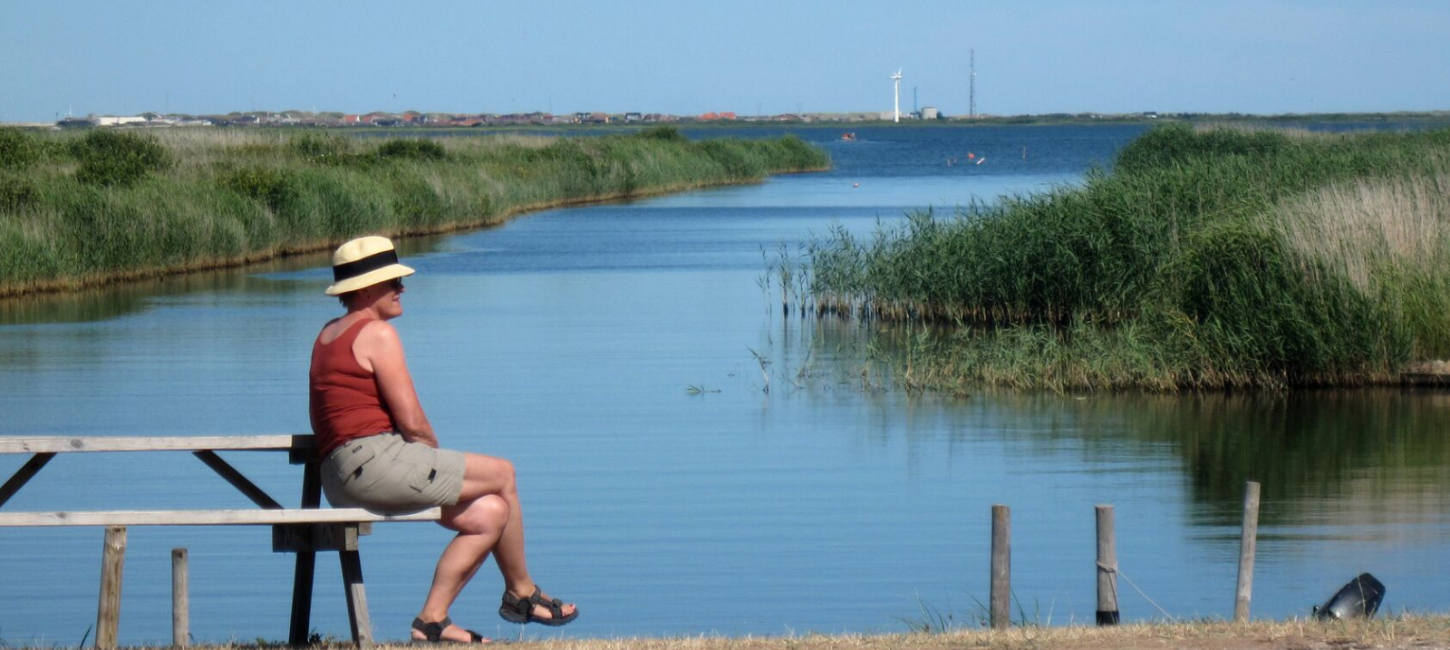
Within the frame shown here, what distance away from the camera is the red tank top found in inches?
262

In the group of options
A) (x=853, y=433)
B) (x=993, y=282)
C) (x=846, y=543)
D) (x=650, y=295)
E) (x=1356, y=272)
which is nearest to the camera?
(x=846, y=543)

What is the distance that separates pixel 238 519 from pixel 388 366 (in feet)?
2.54

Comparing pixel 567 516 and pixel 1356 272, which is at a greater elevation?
pixel 1356 272

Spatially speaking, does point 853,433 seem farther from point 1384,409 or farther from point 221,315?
point 221,315

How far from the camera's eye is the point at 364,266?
6.78m

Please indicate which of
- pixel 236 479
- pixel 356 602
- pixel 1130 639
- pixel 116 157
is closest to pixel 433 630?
pixel 356 602

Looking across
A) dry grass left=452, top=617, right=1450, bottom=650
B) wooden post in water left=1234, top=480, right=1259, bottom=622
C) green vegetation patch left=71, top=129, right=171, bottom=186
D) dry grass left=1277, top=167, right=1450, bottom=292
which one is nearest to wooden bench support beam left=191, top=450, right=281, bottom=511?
dry grass left=452, top=617, right=1450, bottom=650

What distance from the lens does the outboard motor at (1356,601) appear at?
705cm

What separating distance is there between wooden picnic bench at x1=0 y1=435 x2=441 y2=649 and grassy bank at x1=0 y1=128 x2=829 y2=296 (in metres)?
20.3

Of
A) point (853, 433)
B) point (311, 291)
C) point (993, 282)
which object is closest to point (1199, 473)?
point (853, 433)

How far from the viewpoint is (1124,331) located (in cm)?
1714

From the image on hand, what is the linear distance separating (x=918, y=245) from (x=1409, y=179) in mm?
6014

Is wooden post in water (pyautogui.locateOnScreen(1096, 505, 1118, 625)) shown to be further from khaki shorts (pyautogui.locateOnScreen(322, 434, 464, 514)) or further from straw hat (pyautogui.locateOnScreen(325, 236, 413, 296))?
straw hat (pyautogui.locateOnScreen(325, 236, 413, 296))

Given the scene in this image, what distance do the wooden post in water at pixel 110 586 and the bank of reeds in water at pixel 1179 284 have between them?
35.6 feet
